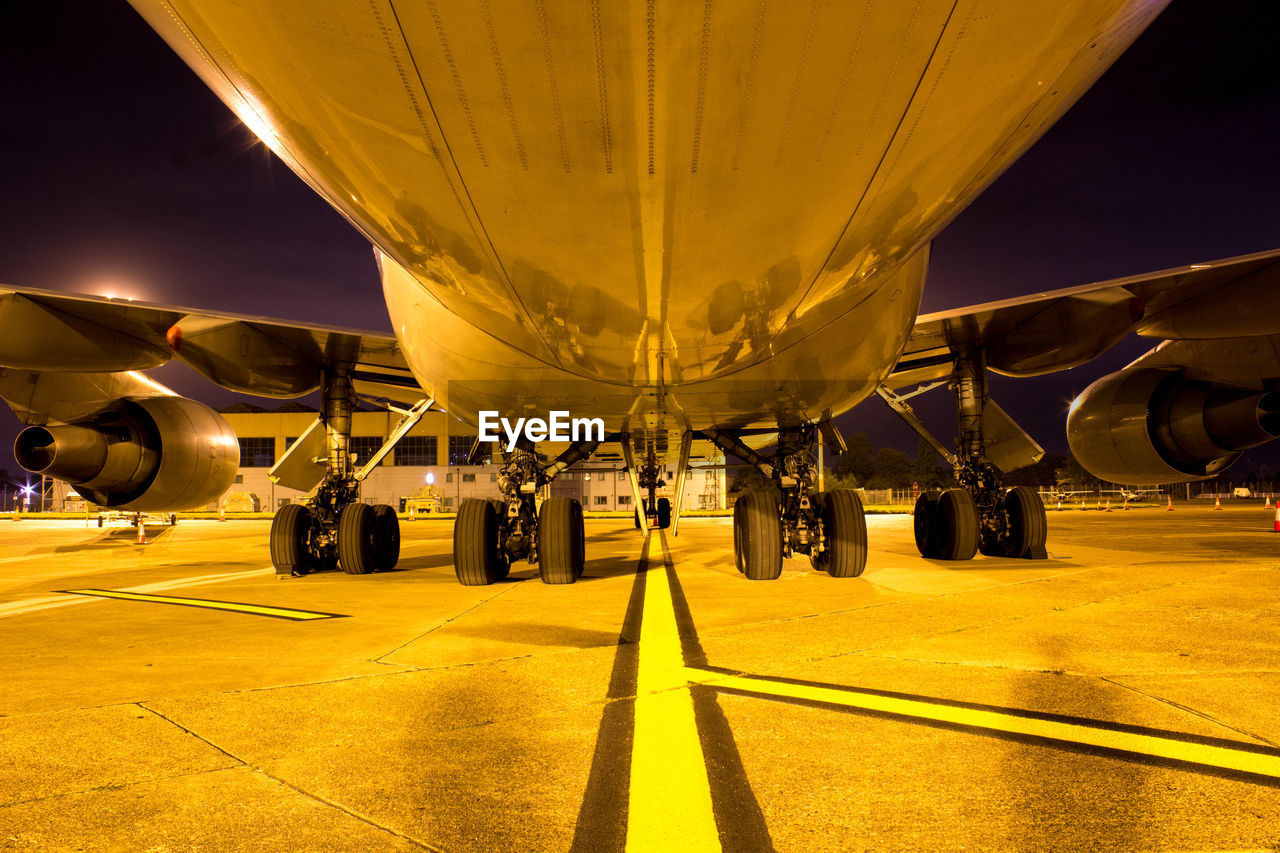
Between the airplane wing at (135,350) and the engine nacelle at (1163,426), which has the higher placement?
the airplane wing at (135,350)

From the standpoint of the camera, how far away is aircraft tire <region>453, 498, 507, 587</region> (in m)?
6.81

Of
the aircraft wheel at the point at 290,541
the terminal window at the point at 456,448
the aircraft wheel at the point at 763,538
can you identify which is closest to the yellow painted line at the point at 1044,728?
the aircraft wheel at the point at 763,538

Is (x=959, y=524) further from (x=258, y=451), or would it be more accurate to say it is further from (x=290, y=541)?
(x=258, y=451)

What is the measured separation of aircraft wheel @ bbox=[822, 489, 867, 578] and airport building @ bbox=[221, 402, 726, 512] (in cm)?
3121

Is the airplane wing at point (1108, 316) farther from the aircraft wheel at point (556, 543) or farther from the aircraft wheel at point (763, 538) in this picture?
the aircraft wheel at point (556, 543)

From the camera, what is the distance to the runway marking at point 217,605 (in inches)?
198

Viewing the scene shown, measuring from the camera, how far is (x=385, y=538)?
8172mm

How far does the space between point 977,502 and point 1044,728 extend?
6154 millimetres

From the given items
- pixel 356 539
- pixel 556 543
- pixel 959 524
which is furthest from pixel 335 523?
pixel 959 524

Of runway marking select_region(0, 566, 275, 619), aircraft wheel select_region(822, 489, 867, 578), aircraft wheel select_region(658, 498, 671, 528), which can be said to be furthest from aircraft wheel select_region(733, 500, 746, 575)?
aircraft wheel select_region(658, 498, 671, 528)

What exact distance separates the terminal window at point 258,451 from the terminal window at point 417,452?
8.10m

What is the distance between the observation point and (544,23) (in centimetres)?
134

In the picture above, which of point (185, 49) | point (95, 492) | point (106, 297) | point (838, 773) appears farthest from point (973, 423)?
point (95, 492)

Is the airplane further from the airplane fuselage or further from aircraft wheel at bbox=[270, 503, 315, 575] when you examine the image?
aircraft wheel at bbox=[270, 503, 315, 575]
